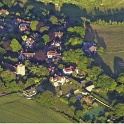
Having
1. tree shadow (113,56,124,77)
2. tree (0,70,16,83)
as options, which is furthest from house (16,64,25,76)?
tree shadow (113,56,124,77)

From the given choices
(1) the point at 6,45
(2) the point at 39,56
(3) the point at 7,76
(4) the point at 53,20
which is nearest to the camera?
(3) the point at 7,76

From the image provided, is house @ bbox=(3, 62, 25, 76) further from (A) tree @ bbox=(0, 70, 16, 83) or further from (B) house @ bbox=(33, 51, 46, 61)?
(B) house @ bbox=(33, 51, 46, 61)

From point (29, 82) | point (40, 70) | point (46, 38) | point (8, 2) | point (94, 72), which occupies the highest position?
point (8, 2)

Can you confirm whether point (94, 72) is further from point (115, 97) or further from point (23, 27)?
point (23, 27)

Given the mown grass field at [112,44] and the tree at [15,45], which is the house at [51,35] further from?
the mown grass field at [112,44]

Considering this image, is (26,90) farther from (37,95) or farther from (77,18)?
(77,18)

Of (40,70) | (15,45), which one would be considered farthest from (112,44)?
(15,45)

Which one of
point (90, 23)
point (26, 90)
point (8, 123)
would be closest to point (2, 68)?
point (26, 90)
